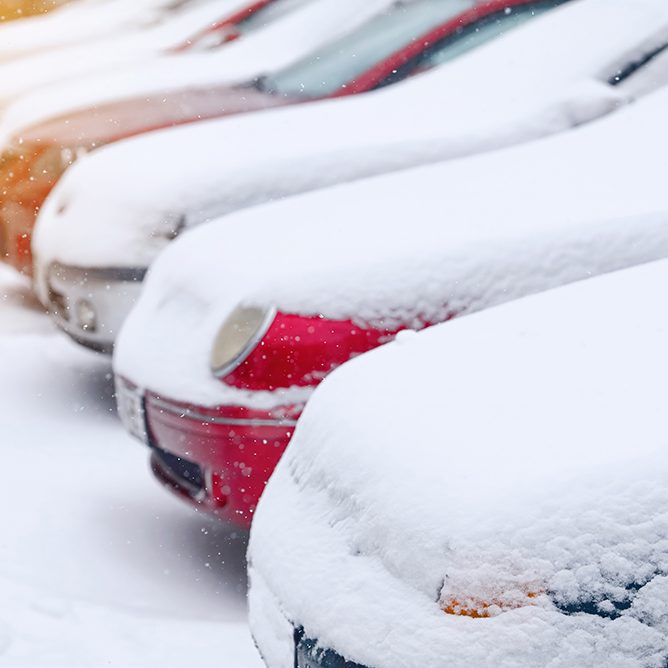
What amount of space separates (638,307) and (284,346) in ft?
3.02

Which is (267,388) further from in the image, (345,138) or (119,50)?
(119,50)

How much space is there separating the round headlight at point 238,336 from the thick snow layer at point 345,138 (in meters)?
1.18

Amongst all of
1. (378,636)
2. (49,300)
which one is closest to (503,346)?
(378,636)

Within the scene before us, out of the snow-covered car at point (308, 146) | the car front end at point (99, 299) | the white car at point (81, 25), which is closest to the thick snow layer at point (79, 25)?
the white car at point (81, 25)

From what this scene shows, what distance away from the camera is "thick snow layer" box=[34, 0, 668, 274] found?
4.03 metres

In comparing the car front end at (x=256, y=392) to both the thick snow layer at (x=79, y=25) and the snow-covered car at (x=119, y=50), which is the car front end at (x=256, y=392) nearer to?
the snow-covered car at (x=119, y=50)

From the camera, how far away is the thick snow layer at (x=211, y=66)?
5.79 m

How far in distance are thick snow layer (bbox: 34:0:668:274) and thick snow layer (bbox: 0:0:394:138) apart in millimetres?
1180

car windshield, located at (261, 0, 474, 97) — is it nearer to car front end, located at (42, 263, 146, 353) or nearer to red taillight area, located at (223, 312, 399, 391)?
car front end, located at (42, 263, 146, 353)

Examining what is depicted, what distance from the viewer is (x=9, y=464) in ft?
12.2

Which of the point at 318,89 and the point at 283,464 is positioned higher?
the point at 283,464

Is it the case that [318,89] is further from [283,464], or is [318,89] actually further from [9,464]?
[283,464]

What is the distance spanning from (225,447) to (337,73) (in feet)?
9.94

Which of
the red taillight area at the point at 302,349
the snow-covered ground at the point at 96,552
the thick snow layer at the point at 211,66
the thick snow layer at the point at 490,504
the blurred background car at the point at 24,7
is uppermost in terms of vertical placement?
the thick snow layer at the point at 490,504
